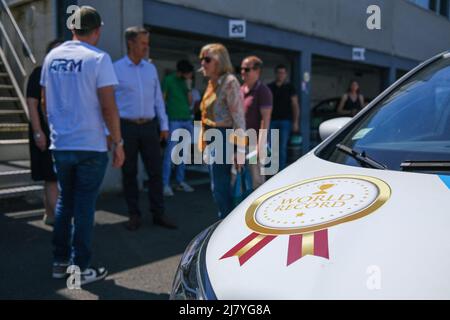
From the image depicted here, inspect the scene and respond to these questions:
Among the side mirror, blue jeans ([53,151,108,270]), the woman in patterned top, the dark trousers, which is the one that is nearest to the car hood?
the side mirror

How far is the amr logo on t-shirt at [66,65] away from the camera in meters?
3.10

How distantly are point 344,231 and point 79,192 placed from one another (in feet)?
7.38

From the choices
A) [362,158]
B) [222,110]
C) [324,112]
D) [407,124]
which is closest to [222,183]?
[222,110]

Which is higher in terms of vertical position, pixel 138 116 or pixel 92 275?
pixel 138 116

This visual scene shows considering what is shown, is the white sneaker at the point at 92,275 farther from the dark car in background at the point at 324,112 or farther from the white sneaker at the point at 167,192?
the dark car in background at the point at 324,112

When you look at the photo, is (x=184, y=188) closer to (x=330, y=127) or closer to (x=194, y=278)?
(x=330, y=127)

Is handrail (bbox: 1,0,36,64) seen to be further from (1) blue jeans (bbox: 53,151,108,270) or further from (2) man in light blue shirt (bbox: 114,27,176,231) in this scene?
(1) blue jeans (bbox: 53,151,108,270)

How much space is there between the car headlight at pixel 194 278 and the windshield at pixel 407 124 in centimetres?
71

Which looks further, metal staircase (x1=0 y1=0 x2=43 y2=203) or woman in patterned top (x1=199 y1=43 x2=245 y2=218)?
metal staircase (x1=0 y1=0 x2=43 y2=203)

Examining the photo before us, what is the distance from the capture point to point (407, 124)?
7.32ft

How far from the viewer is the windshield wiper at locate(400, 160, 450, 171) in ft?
5.68

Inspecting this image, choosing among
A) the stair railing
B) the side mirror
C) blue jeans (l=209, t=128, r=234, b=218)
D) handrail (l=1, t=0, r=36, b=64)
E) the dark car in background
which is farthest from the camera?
the dark car in background

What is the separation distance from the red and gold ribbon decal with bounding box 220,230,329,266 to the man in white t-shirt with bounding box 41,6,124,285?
1.93 meters

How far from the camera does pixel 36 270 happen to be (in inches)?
142
